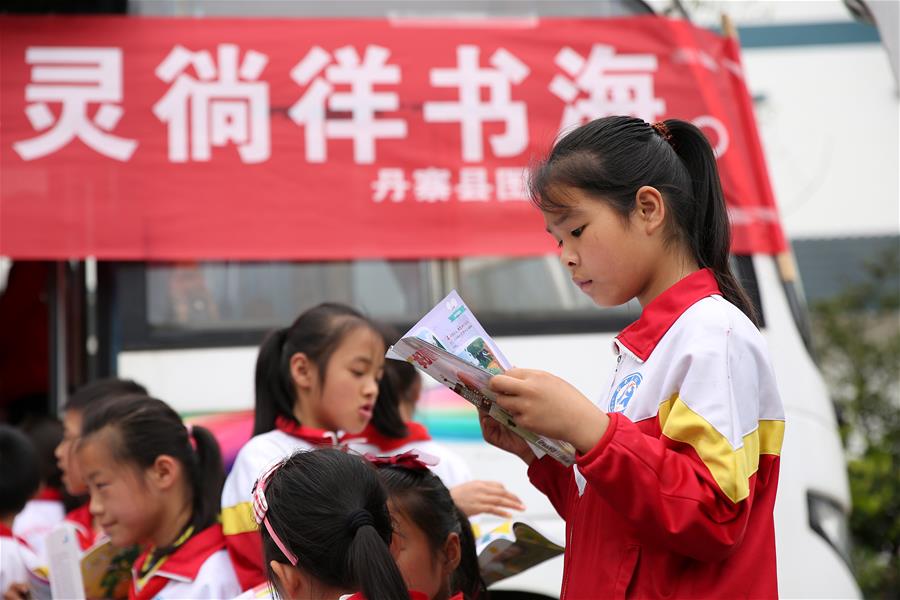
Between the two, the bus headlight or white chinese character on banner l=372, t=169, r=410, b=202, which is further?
white chinese character on banner l=372, t=169, r=410, b=202

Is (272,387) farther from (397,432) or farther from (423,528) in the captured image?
(423,528)

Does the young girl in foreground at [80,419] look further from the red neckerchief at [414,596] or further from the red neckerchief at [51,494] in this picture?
the red neckerchief at [414,596]

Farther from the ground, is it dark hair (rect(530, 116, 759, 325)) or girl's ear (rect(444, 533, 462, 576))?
dark hair (rect(530, 116, 759, 325))

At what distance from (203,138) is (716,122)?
1819 millimetres

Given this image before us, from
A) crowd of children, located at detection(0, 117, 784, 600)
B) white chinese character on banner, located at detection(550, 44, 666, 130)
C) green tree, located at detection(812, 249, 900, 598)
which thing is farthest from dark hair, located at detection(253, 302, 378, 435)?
green tree, located at detection(812, 249, 900, 598)

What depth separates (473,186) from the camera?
12.9 ft

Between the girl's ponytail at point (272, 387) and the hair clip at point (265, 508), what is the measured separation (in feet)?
2.65

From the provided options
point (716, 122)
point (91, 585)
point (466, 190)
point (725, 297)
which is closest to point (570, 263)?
point (725, 297)

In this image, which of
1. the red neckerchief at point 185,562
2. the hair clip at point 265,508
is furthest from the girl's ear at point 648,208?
the red neckerchief at point 185,562

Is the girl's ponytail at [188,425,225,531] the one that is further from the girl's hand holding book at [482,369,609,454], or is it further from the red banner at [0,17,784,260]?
the girl's hand holding book at [482,369,609,454]

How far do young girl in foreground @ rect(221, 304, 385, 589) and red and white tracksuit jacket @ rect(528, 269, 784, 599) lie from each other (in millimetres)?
1063

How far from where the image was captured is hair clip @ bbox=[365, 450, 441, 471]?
233 centimetres

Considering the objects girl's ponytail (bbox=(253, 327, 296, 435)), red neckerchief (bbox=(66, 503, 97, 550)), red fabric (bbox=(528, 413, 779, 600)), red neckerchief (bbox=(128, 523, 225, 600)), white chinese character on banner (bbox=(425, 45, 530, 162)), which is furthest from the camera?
white chinese character on banner (bbox=(425, 45, 530, 162))

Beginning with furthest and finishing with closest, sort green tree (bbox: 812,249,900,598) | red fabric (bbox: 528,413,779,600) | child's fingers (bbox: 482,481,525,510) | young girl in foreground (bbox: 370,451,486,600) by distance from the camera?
green tree (bbox: 812,249,900,598)
child's fingers (bbox: 482,481,525,510)
young girl in foreground (bbox: 370,451,486,600)
red fabric (bbox: 528,413,779,600)
